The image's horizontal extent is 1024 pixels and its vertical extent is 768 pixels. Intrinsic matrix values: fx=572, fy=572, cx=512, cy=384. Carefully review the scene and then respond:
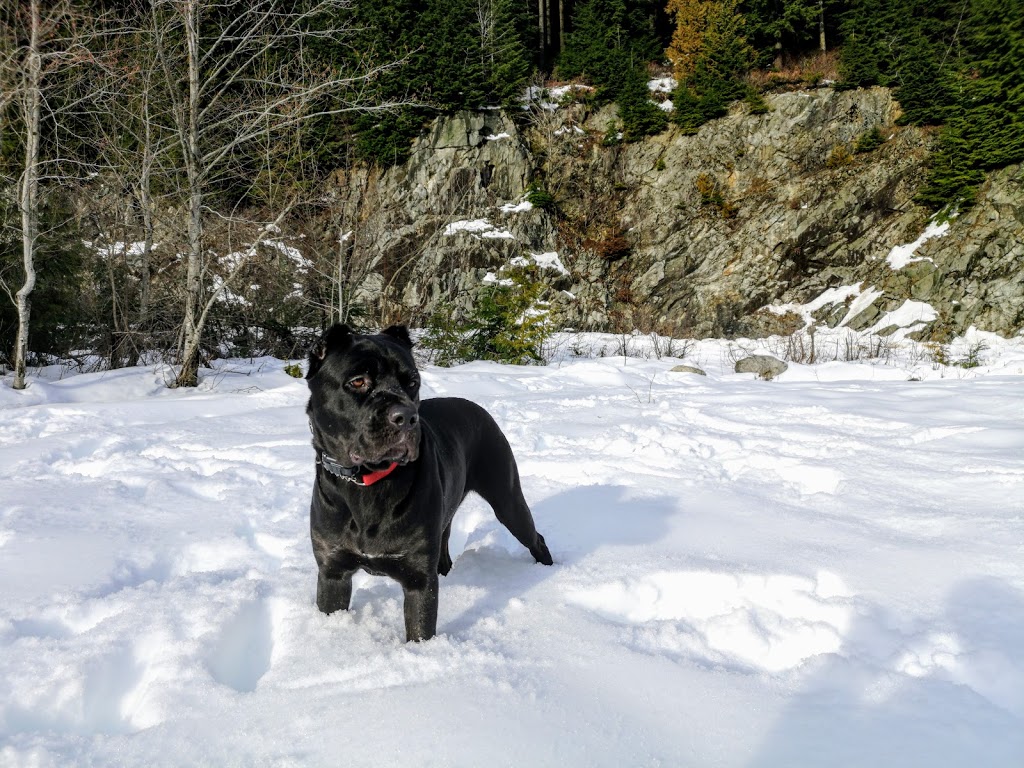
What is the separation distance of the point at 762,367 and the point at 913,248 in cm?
1556

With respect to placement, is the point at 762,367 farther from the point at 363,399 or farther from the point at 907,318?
the point at 907,318

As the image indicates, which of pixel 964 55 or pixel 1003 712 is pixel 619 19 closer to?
pixel 964 55

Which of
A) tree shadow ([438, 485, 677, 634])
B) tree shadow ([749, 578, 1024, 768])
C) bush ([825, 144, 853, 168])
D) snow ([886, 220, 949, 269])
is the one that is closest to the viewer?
tree shadow ([749, 578, 1024, 768])

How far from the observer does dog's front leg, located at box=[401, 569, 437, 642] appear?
2.14 meters

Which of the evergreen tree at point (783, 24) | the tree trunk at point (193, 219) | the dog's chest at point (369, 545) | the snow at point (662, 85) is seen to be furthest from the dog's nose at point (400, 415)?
the evergreen tree at point (783, 24)

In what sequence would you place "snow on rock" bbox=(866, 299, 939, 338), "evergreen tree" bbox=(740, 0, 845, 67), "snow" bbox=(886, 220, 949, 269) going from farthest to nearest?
"evergreen tree" bbox=(740, 0, 845, 67), "snow" bbox=(886, 220, 949, 269), "snow on rock" bbox=(866, 299, 939, 338)

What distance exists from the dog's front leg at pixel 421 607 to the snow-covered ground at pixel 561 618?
79mm

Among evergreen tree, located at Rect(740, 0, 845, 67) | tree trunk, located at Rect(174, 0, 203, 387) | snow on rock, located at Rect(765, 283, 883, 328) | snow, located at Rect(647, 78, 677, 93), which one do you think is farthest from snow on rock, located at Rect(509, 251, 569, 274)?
tree trunk, located at Rect(174, 0, 203, 387)

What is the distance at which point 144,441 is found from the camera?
515 cm

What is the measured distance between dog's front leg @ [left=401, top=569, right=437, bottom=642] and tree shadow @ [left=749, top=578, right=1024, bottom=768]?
45.4 inches

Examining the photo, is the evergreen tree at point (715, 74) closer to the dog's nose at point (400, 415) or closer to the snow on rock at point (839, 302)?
the snow on rock at point (839, 302)

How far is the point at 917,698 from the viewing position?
175 centimetres

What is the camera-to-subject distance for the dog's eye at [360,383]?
6.81ft

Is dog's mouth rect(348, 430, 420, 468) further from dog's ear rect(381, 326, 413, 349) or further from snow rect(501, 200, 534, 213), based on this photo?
snow rect(501, 200, 534, 213)
